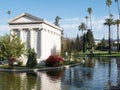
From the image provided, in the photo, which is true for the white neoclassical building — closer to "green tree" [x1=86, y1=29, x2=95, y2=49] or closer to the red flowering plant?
the red flowering plant

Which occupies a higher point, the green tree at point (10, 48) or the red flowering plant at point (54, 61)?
the green tree at point (10, 48)

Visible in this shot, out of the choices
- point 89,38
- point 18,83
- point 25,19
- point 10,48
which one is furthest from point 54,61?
point 89,38

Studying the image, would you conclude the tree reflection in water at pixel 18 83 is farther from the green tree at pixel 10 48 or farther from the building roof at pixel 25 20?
the building roof at pixel 25 20

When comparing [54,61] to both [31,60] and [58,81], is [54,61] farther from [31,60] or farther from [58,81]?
[58,81]

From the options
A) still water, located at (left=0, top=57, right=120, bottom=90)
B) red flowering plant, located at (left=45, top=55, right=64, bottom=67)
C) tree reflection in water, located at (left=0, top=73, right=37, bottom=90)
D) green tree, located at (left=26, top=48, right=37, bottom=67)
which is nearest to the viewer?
tree reflection in water, located at (left=0, top=73, right=37, bottom=90)

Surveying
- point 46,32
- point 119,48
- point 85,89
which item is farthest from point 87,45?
point 85,89

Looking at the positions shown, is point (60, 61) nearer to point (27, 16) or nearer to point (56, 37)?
point (27, 16)

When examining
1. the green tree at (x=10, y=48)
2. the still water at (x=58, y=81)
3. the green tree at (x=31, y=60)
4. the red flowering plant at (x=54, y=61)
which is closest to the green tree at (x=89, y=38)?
the red flowering plant at (x=54, y=61)

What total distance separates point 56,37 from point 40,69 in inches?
875

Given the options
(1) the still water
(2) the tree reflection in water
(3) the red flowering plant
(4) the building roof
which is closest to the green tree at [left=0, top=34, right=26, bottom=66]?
(3) the red flowering plant

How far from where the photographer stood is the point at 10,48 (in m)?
50.2

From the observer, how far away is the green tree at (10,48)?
50438 mm

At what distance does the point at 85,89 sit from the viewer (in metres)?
26.7

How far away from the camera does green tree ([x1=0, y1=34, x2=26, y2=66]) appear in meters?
50.4
